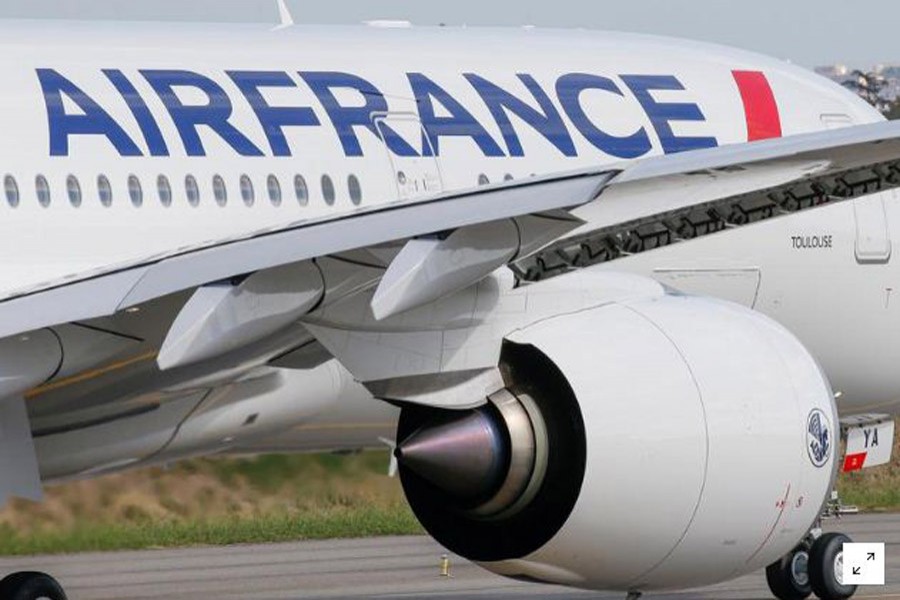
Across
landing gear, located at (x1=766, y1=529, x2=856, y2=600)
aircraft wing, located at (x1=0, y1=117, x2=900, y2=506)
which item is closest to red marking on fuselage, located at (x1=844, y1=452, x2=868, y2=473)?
landing gear, located at (x1=766, y1=529, x2=856, y2=600)

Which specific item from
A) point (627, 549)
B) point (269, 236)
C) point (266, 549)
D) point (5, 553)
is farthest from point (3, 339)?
point (266, 549)

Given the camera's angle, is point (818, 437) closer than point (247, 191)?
Yes

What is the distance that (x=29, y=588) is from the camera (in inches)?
594

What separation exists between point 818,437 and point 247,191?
4045 millimetres

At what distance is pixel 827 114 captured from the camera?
1859 cm

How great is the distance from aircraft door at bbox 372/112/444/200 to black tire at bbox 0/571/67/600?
332cm

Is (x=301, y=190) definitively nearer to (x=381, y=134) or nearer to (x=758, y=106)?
(x=381, y=134)

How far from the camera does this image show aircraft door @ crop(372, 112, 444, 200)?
53.1 feet

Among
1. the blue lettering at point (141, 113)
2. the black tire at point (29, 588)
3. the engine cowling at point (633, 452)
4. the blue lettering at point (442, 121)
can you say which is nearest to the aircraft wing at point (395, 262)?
the engine cowling at point (633, 452)

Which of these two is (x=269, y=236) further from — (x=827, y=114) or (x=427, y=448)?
(x=827, y=114)

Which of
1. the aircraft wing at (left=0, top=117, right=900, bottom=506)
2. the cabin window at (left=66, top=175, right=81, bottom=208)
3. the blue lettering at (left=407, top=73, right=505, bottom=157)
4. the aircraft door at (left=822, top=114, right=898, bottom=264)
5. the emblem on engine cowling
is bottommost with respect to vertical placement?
the emblem on engine cowling

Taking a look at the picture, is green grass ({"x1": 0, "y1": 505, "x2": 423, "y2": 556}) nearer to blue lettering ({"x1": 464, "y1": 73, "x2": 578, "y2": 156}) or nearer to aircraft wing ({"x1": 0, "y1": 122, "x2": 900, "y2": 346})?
blue lettering ({"x1": 464, "y1": 73, "x2": 578, "y2": 156})

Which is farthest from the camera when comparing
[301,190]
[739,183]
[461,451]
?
[301,190]

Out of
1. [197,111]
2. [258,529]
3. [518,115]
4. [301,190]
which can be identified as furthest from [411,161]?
[258,529]
